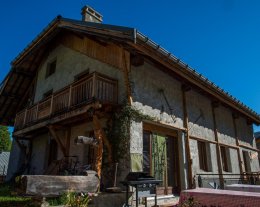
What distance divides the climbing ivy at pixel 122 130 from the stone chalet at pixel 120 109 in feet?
0.11

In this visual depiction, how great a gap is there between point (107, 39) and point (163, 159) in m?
5.01

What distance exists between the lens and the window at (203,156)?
37.9 ft

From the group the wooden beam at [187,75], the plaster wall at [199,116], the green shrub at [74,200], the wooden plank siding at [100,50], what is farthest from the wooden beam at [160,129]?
the green shrub at [74,200]

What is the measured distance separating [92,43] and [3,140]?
4172 centimetres

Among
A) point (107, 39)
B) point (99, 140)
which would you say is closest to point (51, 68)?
point (107, 39)

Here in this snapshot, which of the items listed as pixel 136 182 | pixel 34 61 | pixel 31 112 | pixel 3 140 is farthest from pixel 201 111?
pixel 3 140

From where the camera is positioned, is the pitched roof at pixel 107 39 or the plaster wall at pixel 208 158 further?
the plaster wall at pixel 208 158

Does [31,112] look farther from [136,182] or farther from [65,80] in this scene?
[136,182]

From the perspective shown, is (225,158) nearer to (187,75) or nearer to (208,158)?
(208,158)

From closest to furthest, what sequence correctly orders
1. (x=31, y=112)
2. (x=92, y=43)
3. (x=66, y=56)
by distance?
1. (x=92, y=43)
2. (x=31, y=112)
3. (x=66, y=56)

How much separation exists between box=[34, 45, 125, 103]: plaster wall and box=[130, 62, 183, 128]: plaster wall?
594 mm

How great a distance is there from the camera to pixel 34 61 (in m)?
14.8

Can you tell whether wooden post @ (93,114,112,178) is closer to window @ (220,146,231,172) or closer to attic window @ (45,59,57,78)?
attic window @ (45,59,57,78)

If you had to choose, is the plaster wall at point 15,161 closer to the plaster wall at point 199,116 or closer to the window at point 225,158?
the plaster wall at point 199,116
